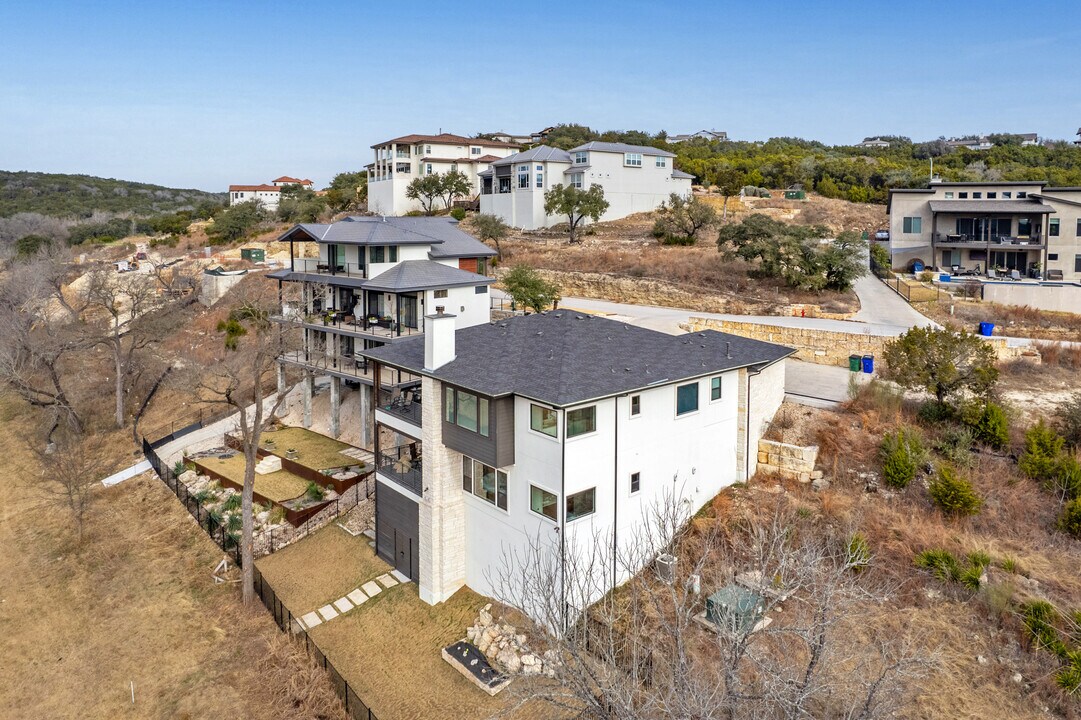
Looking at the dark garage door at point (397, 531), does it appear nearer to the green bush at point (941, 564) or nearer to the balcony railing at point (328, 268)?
the balcony railing at point (328, 268)

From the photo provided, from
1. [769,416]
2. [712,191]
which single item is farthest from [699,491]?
[712,191]

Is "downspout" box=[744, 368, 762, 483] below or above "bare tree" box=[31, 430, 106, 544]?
above

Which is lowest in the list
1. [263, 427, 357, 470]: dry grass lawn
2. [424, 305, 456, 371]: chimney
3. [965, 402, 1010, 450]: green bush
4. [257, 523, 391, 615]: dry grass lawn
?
[257, 523, 391, 615]: dry grass lawn

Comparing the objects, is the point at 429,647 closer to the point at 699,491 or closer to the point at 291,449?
the point at 699,491

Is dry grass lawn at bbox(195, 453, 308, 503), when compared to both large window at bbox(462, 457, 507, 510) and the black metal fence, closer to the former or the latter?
the black metal fence

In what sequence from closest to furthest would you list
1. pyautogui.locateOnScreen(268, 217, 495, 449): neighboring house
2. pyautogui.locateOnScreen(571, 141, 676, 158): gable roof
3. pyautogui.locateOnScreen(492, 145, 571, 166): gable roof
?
pyautogui.locateOnScreen(268, 217, 495, 449): neighboring house → pyautogui.locateOnScreen(492, 145, 571, 166): gable roof → pyautogui.locateOnScreen(571, 141, 676, 158): gable roof

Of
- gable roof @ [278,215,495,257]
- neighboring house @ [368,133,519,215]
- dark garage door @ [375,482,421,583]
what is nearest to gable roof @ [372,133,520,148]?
neighboring house @ [368,133,519,215]

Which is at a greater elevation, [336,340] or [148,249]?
[148,249]

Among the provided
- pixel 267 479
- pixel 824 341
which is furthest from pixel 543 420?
pixel 824 341
